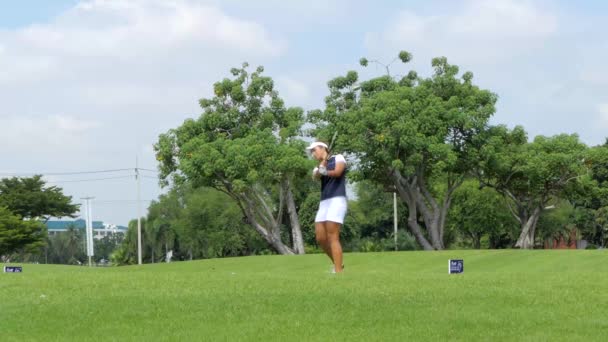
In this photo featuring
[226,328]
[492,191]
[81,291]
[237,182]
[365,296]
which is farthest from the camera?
[492,191]

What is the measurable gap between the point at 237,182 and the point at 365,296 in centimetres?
3717

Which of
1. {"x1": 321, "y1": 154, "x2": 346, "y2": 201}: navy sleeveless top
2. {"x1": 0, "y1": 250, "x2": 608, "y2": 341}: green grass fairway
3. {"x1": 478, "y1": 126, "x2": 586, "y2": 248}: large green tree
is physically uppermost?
{"x1": 478, "y1": 126, "x2": 586, "y2": 248}: large green tree

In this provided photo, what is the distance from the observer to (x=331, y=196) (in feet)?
44.7

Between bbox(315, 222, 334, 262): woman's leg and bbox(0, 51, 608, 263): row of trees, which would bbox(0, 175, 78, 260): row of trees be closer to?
bbox(0, 51, 608, 263): row of trees

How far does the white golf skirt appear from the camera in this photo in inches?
535

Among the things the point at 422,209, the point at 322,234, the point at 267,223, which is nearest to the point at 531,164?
the point at 422,209

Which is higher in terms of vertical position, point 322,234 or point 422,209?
point 422,209

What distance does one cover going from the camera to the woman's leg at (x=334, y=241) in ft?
44.7

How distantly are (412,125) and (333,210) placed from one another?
112 feet

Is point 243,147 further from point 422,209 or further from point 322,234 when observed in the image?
point 322,234

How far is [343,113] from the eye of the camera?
5012 cm

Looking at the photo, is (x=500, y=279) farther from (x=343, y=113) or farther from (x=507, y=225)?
(x=507, y=225)

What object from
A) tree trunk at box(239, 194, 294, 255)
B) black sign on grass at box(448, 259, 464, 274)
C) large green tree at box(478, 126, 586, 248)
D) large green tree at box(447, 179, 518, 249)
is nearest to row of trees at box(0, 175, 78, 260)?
tree trunk at box(239, 194, 294, 255)

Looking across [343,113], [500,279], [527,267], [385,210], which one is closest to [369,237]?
[385,210]
